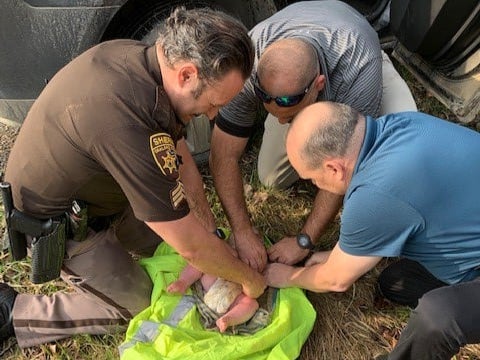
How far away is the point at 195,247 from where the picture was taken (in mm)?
2279

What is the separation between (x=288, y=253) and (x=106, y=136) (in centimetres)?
132

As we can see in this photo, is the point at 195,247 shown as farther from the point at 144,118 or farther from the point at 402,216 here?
the point at 402,216

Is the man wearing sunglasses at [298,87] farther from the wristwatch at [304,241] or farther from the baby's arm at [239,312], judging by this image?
the baby's arm at [239,312]

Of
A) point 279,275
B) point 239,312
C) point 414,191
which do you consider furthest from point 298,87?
point 239,312

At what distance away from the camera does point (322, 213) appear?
117 inches

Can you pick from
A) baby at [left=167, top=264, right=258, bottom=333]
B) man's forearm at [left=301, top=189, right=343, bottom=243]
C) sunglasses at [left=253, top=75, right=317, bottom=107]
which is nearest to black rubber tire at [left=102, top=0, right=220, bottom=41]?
sunglasses at [left=253, top=75, right=317, bottom=107]

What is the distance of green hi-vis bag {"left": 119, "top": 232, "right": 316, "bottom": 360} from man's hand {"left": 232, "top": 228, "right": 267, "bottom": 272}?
0.54ft

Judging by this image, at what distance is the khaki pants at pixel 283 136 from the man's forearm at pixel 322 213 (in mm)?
464

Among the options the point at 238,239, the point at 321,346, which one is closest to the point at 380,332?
the point at 321,346

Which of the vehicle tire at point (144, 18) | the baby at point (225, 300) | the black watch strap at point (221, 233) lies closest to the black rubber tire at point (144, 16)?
the vehicle tire at point (144, 18)

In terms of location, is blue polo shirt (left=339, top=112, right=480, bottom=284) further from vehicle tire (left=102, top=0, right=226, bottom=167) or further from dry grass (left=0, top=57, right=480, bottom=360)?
vehicle tire (left=102, top=0, right=226, bottom=167)

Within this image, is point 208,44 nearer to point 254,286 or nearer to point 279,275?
point 254,286

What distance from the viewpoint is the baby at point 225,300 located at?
108 inches

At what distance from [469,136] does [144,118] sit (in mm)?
1260
